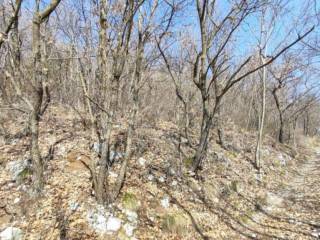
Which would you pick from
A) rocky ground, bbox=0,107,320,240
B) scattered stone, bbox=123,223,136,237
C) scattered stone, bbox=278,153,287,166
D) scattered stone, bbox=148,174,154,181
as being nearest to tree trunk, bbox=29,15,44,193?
rocky ground, bbox=0,107,320,240

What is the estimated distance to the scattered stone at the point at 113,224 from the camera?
472 centimetres

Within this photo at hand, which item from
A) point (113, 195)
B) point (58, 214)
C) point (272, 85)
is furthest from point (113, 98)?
point (272, 85)

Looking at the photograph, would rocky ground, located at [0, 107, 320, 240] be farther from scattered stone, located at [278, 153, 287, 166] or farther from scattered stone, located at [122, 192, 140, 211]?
scattered stone, located at [278, 153, 287, 166]

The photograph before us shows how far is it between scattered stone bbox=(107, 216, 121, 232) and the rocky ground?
2cm

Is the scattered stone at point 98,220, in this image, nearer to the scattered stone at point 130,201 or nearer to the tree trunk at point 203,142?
the scattered stone at point 130,201

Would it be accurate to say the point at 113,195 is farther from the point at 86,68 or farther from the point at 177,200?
the point at 86,68

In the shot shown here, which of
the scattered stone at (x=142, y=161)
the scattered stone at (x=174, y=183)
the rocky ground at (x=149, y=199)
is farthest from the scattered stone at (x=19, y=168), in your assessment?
the scattered stone at (x=174, y=183)

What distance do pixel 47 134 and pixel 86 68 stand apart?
2.70 metres

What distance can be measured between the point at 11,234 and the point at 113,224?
1.67m

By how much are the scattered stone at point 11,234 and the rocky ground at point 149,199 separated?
0.6 inches

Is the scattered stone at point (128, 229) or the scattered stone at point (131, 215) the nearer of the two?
the scattered stone at point (128, 229)

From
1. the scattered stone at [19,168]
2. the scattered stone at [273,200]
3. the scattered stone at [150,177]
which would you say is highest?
the scattered stone at [19,168]

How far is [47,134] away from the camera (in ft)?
25.1

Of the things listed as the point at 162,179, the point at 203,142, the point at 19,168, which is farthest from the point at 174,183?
the point at 19,168
